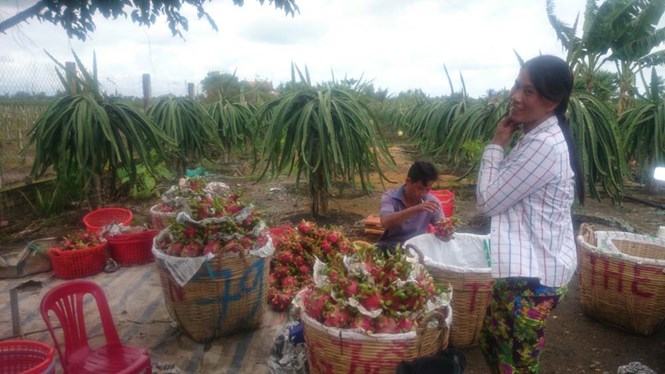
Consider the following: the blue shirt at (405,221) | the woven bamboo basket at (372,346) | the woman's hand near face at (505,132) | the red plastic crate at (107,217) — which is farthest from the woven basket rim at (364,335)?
the red plastic crate at (107,217)

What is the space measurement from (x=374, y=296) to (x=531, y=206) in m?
0.69

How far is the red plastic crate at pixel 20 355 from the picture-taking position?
2156 mm

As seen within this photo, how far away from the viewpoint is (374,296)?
76.2 inches

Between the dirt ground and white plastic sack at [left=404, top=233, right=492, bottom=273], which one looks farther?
white plastic sack at [left=404, top=233, right=492, bottom=273]

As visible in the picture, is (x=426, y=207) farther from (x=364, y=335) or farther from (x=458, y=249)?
(x=364, y=335)

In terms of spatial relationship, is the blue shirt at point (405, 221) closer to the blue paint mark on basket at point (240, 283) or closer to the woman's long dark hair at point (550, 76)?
the blue paint mark on basket at point (240, 283)

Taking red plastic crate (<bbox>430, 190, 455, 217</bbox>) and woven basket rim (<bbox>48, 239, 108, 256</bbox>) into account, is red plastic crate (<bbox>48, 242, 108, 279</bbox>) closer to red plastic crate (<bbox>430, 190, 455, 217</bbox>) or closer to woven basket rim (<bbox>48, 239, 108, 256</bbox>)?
woven basket rim (<bbox>48, 239, 108, 256</bbox>)

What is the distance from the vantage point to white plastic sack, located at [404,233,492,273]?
3.17 meters

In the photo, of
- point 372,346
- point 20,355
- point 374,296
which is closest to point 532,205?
point 374,296

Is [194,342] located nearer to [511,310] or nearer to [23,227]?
[511,310]

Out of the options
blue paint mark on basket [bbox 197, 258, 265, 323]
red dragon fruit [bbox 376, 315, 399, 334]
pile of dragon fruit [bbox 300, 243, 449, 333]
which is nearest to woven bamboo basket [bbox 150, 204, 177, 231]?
blue paint mark on basket [bbox 197, 258, 265, 323]

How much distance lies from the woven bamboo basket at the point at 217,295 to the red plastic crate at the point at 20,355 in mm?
791

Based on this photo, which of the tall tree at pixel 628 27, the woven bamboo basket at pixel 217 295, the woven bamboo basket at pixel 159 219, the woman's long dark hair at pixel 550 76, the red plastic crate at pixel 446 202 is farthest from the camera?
the tall tree at pixel 628 27

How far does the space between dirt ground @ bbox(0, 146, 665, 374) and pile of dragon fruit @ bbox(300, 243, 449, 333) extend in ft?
3.84
